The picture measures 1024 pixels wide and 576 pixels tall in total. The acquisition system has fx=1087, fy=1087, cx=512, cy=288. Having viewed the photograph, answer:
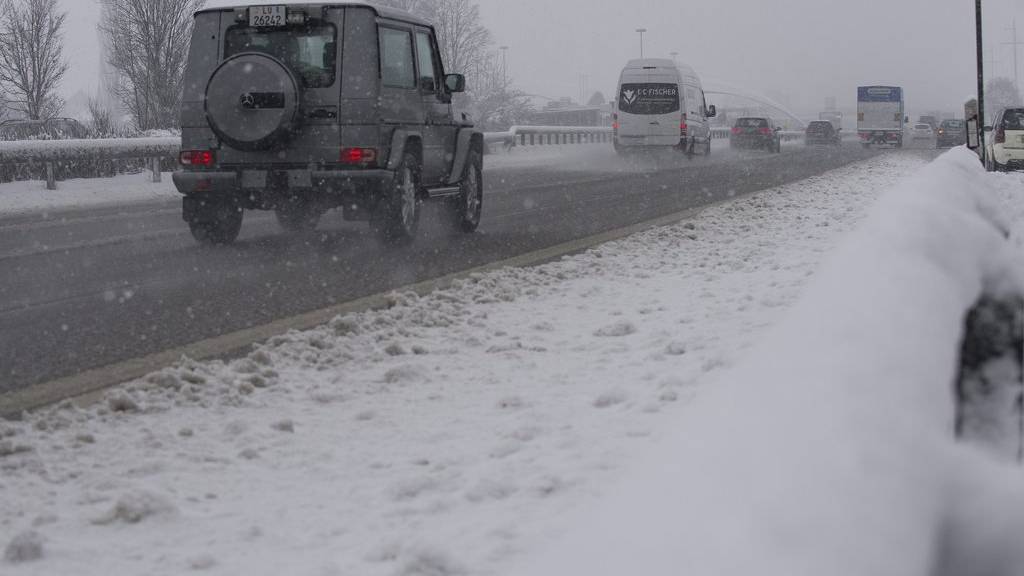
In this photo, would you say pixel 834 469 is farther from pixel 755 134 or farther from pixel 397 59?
pixel 755 134

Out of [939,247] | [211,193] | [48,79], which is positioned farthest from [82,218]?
[48,79]

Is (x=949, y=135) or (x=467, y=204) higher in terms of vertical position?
(x=949, y=135)

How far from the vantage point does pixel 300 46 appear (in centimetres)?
973

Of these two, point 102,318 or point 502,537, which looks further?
point 102,318

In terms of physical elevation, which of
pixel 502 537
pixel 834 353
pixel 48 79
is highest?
pixel 48 79

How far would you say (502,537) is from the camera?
115 inches

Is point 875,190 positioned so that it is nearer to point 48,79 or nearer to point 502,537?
point 502,537

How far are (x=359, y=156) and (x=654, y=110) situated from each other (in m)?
25.3

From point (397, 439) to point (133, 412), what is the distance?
1.13 metres

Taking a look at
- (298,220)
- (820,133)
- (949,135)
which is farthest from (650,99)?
(820,133)

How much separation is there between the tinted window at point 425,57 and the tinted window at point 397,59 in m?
0.18

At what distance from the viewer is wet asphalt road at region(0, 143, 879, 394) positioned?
594 cm

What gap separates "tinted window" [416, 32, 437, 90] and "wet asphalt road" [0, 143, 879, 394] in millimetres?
1615

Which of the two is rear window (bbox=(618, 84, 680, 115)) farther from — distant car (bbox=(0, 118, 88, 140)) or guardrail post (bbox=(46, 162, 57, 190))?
guardrail post (bbox=(46, 162, 57, 190))
